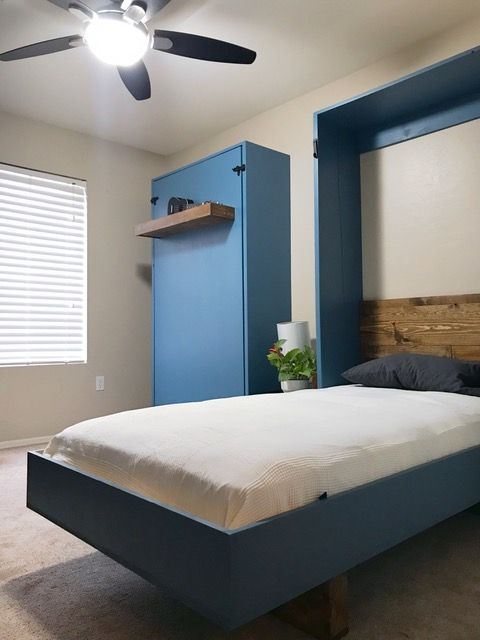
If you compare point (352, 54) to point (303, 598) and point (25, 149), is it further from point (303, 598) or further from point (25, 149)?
point (303, 598)

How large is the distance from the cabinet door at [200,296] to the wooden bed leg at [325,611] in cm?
203

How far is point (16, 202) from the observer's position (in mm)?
3912

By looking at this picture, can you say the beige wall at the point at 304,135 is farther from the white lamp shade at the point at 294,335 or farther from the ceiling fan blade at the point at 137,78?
the ceiling fan blade at the point at 137,78

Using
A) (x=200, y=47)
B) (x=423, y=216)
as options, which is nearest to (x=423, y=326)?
(x=423, y=216)

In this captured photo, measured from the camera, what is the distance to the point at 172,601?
1.55 metres

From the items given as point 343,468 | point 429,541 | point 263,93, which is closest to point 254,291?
point 263,93

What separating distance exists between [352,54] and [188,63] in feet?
3.12

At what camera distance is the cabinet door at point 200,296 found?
344 centimetres

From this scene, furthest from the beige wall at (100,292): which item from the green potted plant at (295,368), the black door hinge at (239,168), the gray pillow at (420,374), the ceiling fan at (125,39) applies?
the gray pillow at (420,374)

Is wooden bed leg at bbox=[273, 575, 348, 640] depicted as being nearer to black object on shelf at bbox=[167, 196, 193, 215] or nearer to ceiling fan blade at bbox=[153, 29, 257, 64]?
ceiling fan blade at bbox=[153, 29, 257, 64]

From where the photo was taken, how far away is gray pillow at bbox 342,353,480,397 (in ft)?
7.61

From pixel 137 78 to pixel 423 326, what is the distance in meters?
1.96

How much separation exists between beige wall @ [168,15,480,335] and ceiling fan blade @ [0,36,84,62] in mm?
1669

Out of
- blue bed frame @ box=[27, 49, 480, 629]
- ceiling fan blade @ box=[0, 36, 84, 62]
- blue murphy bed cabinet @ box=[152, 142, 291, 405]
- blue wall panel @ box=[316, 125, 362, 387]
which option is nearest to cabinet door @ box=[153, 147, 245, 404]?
blue murphy bed cabinet @ box=[152, 142, 291, 405]
